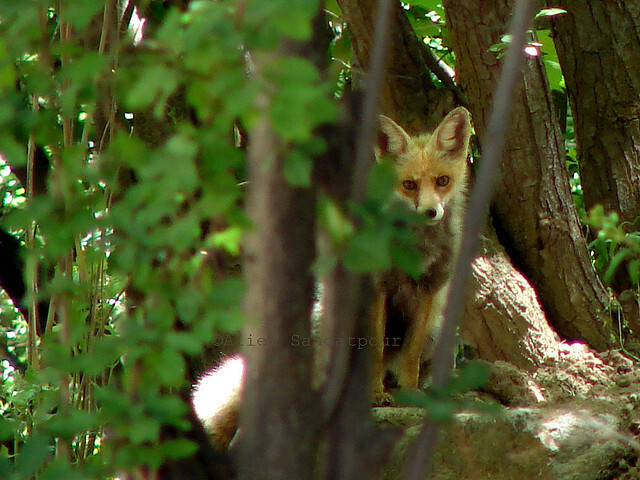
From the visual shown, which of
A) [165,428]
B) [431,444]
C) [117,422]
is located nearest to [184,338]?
[117,422]

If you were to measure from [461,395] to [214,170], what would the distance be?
2.72 meters

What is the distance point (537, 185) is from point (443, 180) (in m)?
0.49

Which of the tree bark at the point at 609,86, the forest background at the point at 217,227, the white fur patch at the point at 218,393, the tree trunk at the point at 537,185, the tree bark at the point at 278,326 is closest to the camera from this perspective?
the forest background at the point at 217,227

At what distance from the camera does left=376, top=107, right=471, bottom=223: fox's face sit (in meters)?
3.69

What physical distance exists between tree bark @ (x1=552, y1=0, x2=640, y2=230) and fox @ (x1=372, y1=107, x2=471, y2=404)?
2.56 feet

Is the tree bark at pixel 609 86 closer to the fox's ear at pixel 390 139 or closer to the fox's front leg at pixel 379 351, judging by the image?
the fox's ear at pixel 390 139

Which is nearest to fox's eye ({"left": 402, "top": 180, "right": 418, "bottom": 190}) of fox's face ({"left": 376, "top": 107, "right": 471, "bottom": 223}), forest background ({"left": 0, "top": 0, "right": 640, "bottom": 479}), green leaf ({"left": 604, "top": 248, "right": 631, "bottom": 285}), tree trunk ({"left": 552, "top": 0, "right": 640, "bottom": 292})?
fox's face ({"left": 376, "top": 107, "right": 471, "bottom": 223})

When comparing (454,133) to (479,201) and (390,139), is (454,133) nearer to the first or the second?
(390,139)

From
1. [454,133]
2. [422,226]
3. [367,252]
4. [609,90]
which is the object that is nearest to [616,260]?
[367,252]

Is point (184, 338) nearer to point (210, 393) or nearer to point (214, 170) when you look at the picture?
point (214, 170)

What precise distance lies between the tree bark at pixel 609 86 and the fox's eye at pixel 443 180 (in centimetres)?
90

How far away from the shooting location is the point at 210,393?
338cm

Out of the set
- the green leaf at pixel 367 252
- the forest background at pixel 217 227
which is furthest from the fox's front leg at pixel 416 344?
the green leaf at pixel 367 252

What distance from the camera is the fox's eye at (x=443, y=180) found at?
12.4 feet
